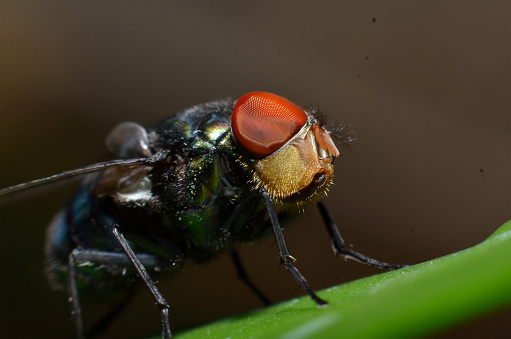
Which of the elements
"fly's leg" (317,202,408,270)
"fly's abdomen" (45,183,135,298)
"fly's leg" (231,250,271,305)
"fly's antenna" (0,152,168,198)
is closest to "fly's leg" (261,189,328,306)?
"fly's leg" (317,202,408,270)

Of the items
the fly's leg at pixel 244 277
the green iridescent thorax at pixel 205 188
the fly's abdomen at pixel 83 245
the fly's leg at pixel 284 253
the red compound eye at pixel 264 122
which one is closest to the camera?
the fly's leg at pixel 284 253

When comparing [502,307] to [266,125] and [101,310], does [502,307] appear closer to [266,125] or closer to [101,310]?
[266,125]

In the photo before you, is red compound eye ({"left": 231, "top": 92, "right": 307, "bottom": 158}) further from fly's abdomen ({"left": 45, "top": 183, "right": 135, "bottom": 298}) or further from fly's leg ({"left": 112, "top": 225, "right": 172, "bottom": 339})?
fly's abdomen ({"left": 45, "top": 183, "right": 135, "bottom": 298})

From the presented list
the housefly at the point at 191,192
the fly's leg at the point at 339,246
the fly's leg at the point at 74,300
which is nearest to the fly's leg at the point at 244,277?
the housefly at the point at 191,192

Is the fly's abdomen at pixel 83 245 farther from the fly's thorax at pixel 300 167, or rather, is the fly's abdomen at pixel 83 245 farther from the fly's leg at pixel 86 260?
the fly's thorax at pixel 300 167

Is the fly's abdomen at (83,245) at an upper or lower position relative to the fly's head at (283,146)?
lower

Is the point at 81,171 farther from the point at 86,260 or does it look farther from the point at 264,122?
the point at 264,122

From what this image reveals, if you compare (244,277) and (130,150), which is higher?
(130,150)

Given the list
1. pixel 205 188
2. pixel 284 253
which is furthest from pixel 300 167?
pixel 205 188
